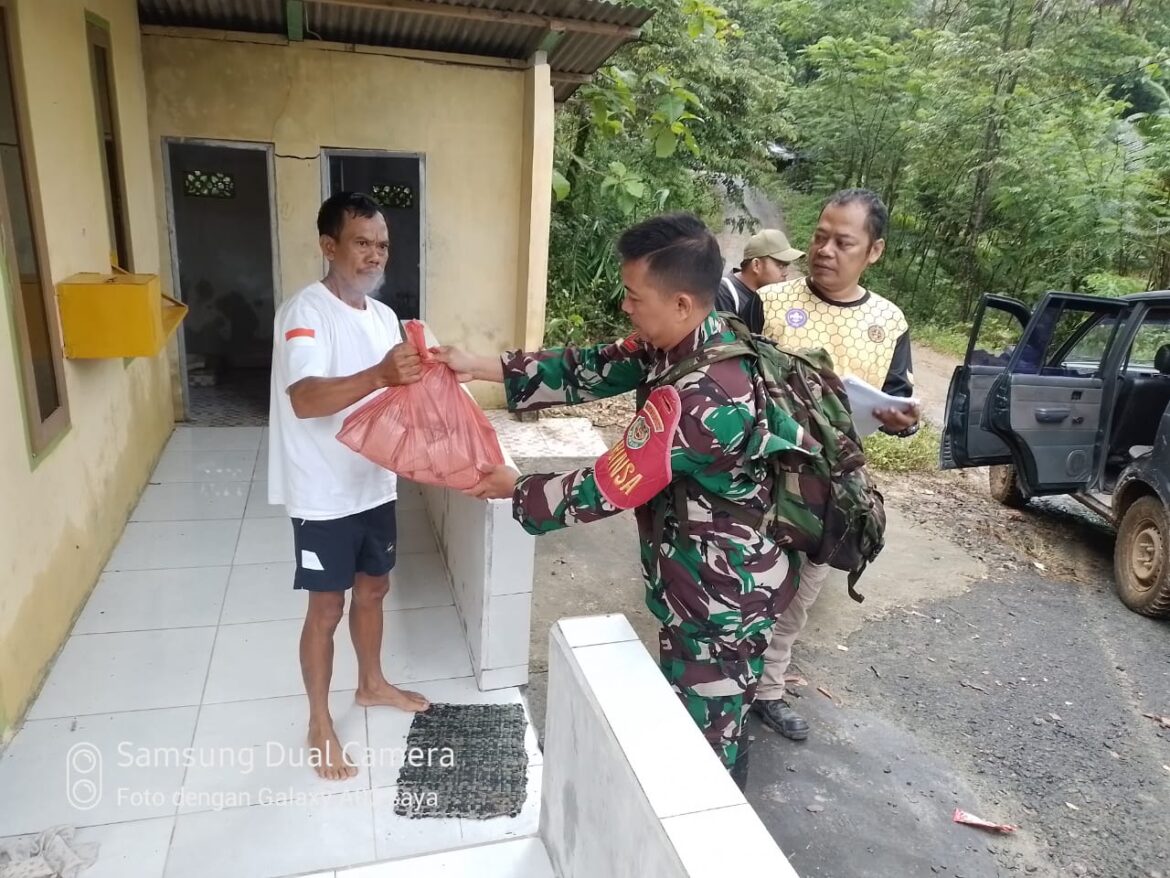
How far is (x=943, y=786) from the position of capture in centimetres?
284

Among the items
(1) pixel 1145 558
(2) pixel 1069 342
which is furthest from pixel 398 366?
(2) pixel 1069 342

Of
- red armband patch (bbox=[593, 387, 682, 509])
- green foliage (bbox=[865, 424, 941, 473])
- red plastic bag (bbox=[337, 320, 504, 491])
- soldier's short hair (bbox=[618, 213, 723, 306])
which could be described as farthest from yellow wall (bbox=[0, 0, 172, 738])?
green foliage (bbox=[865, 424, 941, 473])

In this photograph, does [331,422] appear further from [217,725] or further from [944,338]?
[944,338]

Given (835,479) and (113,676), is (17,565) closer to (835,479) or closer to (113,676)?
(113,676)

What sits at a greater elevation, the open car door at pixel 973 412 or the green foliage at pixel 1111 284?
the green foliage at pixel 1111 284

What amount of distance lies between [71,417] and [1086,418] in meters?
5.36

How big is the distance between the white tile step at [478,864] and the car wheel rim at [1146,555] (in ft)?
12.8

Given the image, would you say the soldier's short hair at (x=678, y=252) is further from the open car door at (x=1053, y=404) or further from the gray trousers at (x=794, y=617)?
the open car door at (x=1053, y=404)

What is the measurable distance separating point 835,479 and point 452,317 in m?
4.67

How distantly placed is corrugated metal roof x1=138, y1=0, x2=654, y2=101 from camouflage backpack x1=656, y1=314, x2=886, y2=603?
3.56 meters

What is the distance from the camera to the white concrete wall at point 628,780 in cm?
119


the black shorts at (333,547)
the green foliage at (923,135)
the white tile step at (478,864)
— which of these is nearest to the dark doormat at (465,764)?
the white tile step at (478,864)

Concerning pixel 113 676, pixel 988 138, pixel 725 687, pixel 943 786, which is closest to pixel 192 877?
pixel 113 676

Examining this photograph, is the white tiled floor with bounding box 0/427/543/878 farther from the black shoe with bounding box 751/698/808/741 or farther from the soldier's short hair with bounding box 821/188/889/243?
the soldier's short hair with bounding box 821/188/889/243
